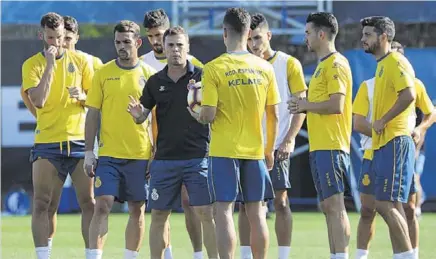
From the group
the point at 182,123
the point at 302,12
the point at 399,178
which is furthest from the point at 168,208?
the point at 302,12

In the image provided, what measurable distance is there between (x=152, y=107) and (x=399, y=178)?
7.40 ft

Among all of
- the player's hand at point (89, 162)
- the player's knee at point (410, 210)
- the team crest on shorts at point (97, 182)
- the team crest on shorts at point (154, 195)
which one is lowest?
the player's knee at point (410, 210)

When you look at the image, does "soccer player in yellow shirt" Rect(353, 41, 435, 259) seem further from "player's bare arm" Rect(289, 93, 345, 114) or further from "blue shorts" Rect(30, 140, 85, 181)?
"blue shorts" Rect(30, 140, 85, 181)

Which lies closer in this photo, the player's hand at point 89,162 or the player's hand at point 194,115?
the player's hand at point 194,115

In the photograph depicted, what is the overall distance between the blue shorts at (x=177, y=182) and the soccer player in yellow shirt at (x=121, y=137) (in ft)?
1.44

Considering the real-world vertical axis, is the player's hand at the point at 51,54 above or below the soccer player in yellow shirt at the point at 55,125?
above

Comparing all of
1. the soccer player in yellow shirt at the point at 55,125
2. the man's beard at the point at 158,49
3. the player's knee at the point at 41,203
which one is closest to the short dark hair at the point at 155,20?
the man's beard at the point at 158,49

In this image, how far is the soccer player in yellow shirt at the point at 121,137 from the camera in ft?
33.5

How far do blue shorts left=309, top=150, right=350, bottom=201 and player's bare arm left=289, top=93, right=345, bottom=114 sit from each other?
415mm

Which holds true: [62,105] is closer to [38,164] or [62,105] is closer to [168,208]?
[38,164]

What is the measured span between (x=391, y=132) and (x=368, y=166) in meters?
0.56

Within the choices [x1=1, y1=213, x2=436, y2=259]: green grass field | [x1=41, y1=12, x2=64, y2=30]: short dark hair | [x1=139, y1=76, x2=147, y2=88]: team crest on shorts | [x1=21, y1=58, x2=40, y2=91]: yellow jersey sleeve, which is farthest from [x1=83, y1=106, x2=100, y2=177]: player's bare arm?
[x1=1, y1=213, x2=436, y2=259]: green grass field

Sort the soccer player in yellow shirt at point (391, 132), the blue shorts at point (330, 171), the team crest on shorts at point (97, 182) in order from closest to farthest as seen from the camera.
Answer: the soccer player in yellow shirt at point (391, 132), the blue shorts at point (330, 171), the team crest on shorts at point (97, 182)

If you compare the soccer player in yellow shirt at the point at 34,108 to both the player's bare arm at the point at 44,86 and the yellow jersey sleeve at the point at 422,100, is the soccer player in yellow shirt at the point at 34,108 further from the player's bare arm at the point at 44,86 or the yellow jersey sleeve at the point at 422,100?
the yellow jersey sleeve at the point at 422,100
